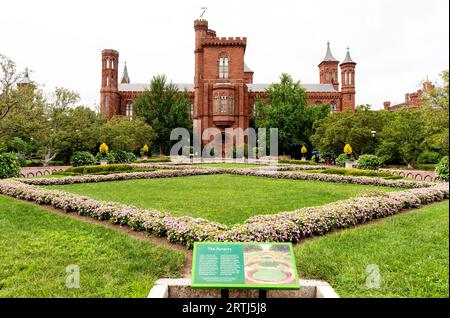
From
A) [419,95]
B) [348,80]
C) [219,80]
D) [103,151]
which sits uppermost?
[348,80]

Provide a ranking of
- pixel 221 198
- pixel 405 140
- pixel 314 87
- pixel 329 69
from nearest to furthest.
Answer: pixel 221 198, pixel 405 140, pixel 314 87, pixel 329 69

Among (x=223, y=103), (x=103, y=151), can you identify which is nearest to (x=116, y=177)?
(x=103, y=151)

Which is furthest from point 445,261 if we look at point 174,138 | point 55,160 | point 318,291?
point 174,138

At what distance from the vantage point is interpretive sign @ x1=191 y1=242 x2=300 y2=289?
9.96ft

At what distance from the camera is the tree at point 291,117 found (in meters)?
34.6

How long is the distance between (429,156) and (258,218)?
35.5 ft

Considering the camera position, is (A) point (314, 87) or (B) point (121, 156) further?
(A) point (314, 87)

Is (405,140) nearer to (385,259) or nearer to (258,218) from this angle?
(258,218)

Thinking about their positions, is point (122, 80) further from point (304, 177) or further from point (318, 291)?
point (318, 291)

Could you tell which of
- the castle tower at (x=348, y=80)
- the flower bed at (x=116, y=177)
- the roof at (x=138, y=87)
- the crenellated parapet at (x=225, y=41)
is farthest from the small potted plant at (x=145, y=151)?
the castle tower at (x=348, y=80)

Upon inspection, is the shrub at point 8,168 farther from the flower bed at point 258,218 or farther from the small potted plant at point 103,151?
the small potted plant at point 103,151

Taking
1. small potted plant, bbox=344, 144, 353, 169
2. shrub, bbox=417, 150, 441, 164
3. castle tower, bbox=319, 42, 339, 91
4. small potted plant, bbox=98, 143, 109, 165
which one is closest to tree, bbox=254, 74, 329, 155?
small potted plant, bbox=344, 144, 353, 169

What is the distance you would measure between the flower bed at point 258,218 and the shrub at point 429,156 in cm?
474

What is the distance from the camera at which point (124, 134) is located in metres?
29.9
